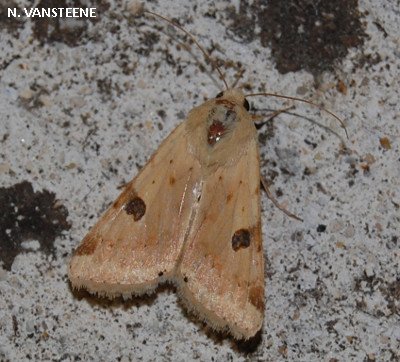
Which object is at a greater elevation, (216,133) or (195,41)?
(195,41)

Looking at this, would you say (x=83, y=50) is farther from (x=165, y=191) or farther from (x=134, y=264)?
(x=134, y=264)

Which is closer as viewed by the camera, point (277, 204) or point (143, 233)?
point (143, 233)

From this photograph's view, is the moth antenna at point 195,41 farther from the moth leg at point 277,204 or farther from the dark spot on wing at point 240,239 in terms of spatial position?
the dark spot on wing at point 240,239

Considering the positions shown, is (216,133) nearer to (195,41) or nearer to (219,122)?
(219,122)

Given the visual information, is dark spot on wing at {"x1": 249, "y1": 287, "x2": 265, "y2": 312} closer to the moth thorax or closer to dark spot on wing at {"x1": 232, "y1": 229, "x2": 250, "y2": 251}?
dark spot on wing at {"x1": 232, "y1": 229, "x2": 250, "y2": 251}

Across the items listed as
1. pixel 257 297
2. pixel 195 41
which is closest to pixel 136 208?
pixel 257 297

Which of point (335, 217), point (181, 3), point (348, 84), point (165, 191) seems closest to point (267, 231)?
point (335, 217)

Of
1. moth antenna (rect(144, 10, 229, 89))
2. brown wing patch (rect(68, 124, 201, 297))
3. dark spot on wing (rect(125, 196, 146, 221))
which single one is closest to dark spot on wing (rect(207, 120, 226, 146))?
brown wing patch (rect(68, 124, 201, 297))
